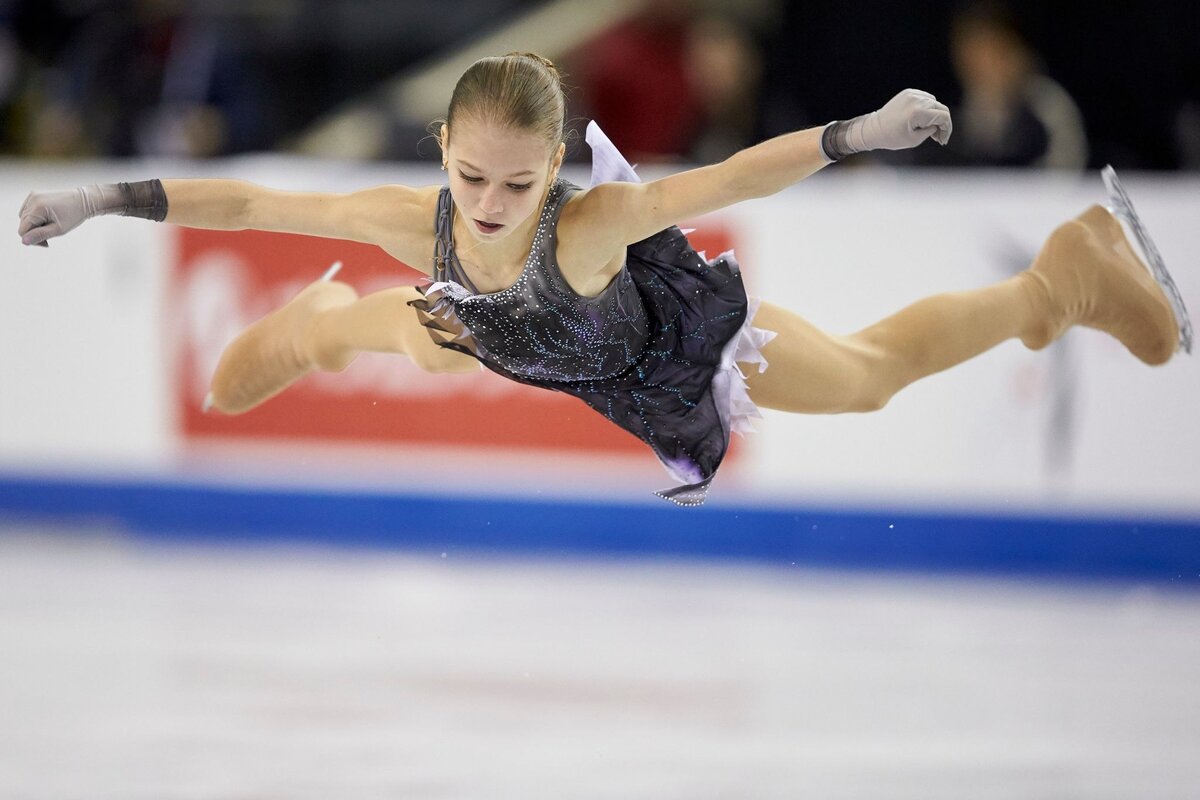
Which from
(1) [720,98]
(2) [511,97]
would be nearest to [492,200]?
(2) [511,97]

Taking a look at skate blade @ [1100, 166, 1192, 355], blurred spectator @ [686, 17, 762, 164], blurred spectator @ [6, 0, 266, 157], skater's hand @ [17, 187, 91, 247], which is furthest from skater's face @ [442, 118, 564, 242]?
blurred spectator @ [6, 0, 266, 157]

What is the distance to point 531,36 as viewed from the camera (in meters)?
7.61

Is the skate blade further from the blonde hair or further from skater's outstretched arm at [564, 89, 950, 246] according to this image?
the blonde hair

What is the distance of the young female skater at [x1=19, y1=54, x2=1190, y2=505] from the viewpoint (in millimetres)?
2738

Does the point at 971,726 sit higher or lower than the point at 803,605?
lower

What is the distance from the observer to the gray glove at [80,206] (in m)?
2.78

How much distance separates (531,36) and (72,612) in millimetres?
3767

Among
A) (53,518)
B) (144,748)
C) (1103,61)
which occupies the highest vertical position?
(1103,61)

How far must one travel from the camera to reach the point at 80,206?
282cm

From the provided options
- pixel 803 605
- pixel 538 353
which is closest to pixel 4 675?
pixel 538 353

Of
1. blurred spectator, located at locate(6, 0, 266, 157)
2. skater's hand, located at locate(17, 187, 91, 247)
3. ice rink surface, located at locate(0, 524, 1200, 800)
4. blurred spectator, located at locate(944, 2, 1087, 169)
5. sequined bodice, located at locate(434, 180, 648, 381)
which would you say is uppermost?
blurred spectator, located at locate(6, 0, 266, 157)

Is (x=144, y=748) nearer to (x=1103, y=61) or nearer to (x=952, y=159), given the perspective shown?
(x=952, y=159)

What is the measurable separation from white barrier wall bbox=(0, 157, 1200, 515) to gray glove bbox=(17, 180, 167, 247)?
119 inches

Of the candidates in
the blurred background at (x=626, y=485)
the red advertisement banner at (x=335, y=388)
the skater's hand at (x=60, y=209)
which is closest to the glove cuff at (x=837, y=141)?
the skater's hand at (x=60, y=209)
